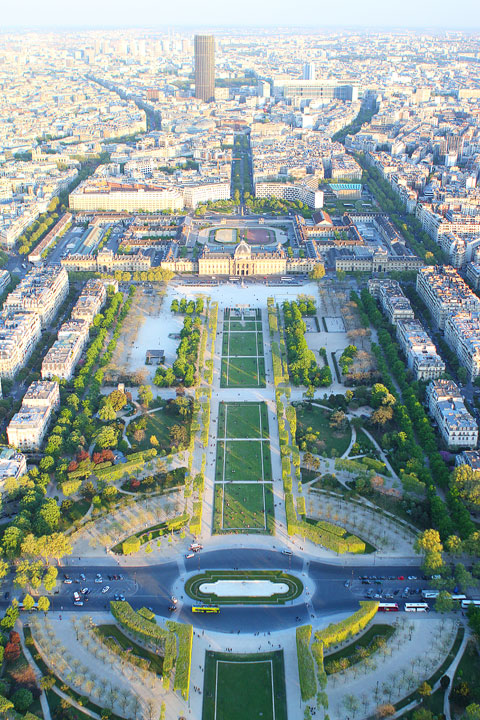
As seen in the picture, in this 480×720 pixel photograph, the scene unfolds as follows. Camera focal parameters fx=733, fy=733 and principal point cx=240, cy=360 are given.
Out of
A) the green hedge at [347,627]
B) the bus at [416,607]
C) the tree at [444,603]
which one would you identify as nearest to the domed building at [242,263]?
the bus at [416,607]

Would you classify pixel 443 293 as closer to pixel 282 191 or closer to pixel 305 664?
pixel 305 664

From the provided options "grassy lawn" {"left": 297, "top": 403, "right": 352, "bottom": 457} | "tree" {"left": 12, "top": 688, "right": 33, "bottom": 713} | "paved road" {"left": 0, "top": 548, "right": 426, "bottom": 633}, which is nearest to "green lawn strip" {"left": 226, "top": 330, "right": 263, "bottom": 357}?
"grassy lawn" {"left": 297, "top": 403, "right": 352, "bottom": 457}

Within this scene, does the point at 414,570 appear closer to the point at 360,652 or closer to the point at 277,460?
the point at 360,652

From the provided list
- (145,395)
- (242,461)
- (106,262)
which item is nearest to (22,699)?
(242,461)

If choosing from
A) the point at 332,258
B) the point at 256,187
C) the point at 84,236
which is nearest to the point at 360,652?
the point at 332,258

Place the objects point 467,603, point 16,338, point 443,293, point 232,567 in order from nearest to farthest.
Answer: point 467,603 → point 232,567 → point 16,338 → point 443,293

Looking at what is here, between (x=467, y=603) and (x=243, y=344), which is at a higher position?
(x=243, y=344)

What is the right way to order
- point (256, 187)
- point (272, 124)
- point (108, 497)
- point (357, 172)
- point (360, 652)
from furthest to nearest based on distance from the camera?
point (272, 124), point (357, 172), point (256, 187), point (108, 497), point (360, 652)
